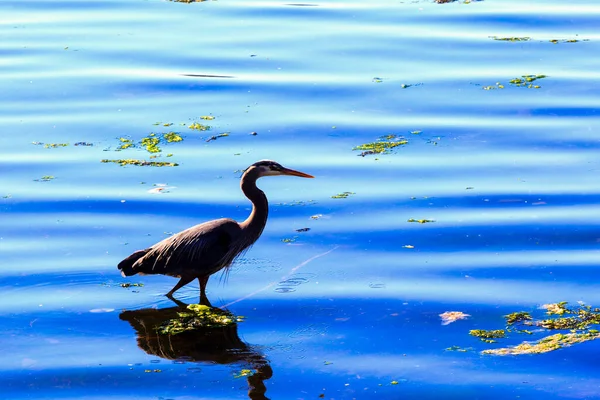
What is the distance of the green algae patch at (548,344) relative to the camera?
716 cm

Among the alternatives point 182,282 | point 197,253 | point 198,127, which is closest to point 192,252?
point 197,253

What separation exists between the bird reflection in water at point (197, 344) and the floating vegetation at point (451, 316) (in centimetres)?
139

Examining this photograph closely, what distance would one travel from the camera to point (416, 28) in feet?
51.3

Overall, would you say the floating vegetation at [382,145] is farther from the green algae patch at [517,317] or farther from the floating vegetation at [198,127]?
the green algae patch at [517,317]

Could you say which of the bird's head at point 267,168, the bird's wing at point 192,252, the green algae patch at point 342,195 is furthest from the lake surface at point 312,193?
the bird's head at point 267,168

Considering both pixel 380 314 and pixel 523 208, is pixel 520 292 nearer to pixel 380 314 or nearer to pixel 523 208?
pixel 380 314

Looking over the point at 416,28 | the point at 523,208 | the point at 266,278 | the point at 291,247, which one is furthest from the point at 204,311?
the point at 416,28

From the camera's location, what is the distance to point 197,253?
8398 millimetres

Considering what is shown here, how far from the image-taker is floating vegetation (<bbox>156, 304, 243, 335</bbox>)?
25.7 ft

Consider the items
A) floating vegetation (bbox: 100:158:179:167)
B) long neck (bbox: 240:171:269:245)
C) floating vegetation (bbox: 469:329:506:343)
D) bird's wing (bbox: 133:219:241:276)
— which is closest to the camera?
floating vegetation (bbox: 469:329:506:343)

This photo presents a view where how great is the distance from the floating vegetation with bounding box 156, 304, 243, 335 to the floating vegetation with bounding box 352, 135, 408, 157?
3.58 meters

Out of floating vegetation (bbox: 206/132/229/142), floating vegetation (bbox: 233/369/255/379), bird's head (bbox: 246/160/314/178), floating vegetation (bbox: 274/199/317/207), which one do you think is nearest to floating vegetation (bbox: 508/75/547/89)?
floating vegetation (bbox: 206/132/229/142)

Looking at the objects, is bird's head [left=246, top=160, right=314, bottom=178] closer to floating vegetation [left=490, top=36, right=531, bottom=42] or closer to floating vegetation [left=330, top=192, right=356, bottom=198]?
floating vegetation [left=330, top=192, right=356, bottom=198]

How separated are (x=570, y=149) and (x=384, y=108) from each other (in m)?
2.34
